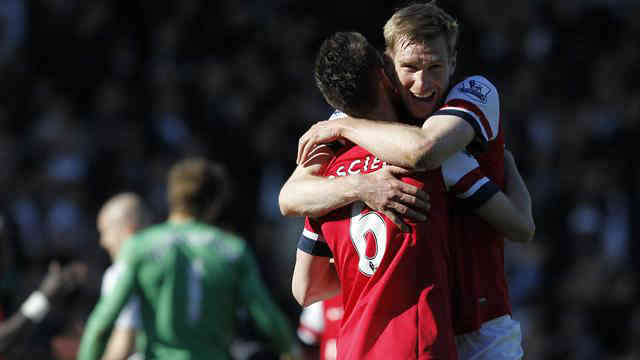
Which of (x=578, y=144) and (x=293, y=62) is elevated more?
(x=293, y=62)

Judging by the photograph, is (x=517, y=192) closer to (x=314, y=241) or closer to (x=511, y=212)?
(x=511, y=212)

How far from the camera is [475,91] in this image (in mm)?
3676

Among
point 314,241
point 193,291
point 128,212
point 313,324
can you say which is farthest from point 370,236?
point 128,212

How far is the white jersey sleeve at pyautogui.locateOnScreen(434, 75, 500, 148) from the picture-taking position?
11.8 feet

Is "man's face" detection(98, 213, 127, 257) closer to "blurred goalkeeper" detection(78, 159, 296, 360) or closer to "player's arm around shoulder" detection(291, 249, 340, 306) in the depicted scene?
"blurred goalkeeper" detection(78, 159, 296, 360)

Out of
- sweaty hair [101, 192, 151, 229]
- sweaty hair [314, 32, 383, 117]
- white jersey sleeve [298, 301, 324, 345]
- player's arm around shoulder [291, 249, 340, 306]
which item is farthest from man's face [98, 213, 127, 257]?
sweaty hair [314, 32, 383, 117]

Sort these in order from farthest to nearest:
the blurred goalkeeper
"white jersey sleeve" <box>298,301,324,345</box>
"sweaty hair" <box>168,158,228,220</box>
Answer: "white jersey sleeve" <box>298,301,324,345</box>
"sweaty hair" <box>168,158,228,220</box>
the blurred goalkeeper

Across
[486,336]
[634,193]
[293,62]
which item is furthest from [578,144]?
[486,336]

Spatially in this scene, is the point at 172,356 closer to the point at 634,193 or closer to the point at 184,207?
the point at 184,207

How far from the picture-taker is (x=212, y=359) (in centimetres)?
573

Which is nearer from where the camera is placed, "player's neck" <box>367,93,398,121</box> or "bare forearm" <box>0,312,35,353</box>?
"player's neck" <box>367,93,398,121</box>

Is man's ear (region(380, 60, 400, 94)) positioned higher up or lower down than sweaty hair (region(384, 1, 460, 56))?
lower down

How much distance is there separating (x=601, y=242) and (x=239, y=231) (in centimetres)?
351

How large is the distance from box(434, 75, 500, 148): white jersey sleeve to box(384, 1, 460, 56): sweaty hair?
13cm
